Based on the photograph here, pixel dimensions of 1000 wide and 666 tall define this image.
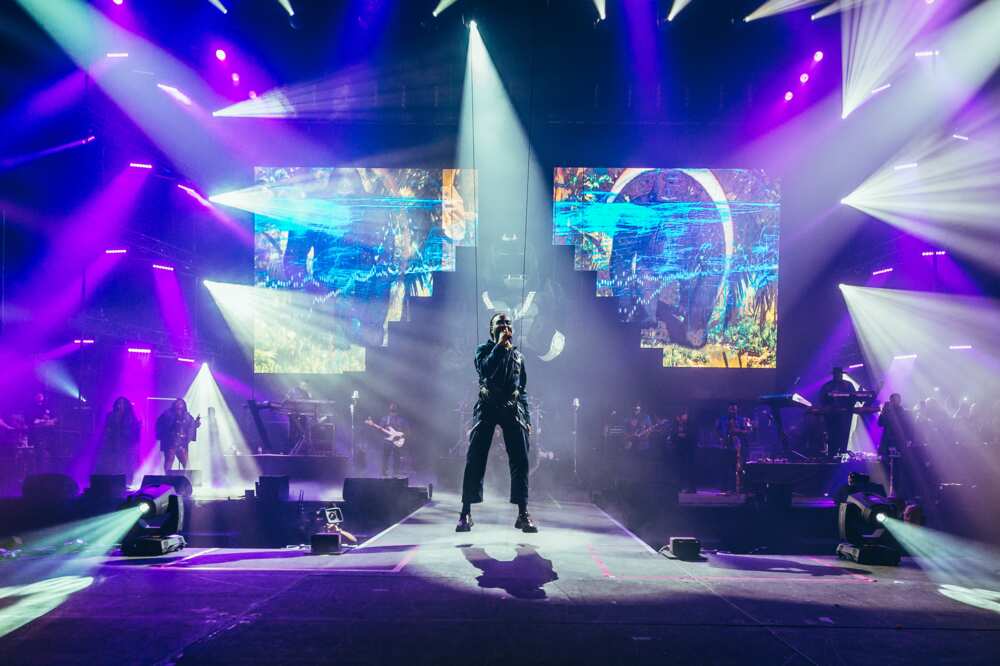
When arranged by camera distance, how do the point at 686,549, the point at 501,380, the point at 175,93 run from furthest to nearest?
the point at 175,93 < the point at 501,380 < the point at 686,549

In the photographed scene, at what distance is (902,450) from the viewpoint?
33.9 ft

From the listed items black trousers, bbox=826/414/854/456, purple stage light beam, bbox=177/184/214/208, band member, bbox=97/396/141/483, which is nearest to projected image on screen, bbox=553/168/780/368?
black trousers, bbox=826/414/854/456

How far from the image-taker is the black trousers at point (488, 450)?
5.77 meters

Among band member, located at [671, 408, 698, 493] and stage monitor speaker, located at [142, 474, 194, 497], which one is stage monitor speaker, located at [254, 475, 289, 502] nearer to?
stage monitor speaker, located at [142, 474, 194, 497]

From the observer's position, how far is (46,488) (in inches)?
314

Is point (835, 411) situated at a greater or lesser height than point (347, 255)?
lesser

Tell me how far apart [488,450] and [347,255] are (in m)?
12.6

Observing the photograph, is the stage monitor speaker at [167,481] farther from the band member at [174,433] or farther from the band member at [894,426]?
the band member at [894,426]

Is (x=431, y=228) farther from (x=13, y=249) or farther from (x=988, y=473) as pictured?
(x=988, y=473)

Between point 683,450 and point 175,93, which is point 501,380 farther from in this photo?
point 175,93

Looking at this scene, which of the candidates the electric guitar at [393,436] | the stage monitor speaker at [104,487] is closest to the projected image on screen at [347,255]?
the electric guitar at [393,436]

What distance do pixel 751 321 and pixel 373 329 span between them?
9.66 metres

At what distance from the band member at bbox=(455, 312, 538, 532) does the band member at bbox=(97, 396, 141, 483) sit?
950 centimetres

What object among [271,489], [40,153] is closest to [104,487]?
[271,489]
